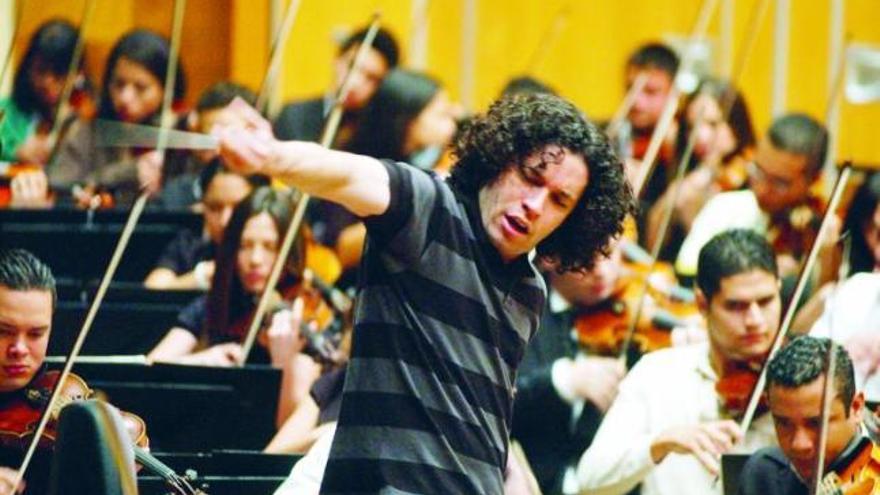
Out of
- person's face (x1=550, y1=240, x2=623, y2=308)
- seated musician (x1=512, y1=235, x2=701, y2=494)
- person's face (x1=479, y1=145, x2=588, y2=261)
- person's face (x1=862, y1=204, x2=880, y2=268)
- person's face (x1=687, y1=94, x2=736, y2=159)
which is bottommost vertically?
seated musician (x1=512, y1=235, x2=701, y2=494)

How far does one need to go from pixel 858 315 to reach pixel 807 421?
0.75 meters

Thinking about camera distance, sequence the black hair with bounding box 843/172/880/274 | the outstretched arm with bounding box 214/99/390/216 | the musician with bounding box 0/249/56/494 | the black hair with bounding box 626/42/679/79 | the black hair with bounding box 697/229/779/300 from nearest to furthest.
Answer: the outstretched arm with bounding box 214/99/390/216 < the musician with bounding box 0/249/56/494 < the black hair with bounding box 697/229/779/300 < the black hair with bounding box 843/172/880/274 < the black hair with bounding box 626/42/679/79

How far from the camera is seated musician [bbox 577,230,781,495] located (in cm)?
Result: 497

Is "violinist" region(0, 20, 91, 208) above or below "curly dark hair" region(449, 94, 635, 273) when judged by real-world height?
below

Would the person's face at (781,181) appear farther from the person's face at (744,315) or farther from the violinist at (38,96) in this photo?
the violinist at (38,96)

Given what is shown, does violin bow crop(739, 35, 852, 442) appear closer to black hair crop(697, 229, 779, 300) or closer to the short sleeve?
black hair crop(697, 229, 779, 300)

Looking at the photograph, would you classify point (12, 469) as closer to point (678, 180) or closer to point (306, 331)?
point (306, 331)

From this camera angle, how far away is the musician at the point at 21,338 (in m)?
4.05

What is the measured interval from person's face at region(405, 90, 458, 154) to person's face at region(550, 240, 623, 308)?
75 cm

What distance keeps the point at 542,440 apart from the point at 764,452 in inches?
45.7


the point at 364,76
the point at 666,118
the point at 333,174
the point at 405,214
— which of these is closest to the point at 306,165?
the point at 333,174

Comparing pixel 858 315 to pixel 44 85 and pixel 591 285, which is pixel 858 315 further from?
pixel 44 85

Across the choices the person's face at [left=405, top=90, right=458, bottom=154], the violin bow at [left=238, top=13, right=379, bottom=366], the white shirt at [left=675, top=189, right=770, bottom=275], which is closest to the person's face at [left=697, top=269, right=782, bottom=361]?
the violin bow at [left=238, top=13, right=379, bottom=366]

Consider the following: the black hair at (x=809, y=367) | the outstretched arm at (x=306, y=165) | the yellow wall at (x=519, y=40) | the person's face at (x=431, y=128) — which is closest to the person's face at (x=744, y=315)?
the black hair at (x=809, y=367)
